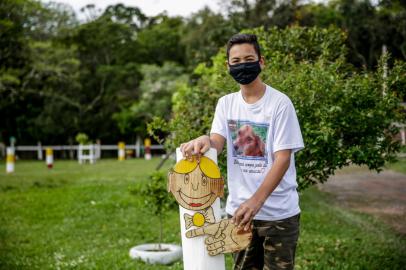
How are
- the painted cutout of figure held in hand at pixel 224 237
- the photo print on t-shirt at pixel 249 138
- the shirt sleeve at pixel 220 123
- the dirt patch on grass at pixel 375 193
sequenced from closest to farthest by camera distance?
the painted cutout of figure held in hand at pixel 224 237 < the photo print on t-shirt at pixel 249 138 < the shirt sleeve at pixel 220 123 < the dirt patch on grass at pixel 375 193

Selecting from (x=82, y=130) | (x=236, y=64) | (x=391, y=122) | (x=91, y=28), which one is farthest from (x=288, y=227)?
(x=91, y=28)

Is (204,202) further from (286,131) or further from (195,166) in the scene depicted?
(286,131)

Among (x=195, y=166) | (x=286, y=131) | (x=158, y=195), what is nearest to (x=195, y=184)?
(x=195, y=166)

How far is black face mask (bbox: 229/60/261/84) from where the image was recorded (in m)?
3.02

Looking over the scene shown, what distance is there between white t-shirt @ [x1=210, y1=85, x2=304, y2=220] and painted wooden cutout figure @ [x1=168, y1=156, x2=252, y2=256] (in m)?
0.30

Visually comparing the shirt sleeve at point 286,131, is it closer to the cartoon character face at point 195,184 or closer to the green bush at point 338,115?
the cartoon character face at point 195,184

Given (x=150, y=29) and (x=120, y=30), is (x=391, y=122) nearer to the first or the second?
(x=120, y=30)

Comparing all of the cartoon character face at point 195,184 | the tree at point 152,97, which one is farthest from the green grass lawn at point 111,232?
the tree at point 152,97

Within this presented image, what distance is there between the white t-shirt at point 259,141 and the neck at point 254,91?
0.03m

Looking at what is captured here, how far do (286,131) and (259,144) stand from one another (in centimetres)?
18

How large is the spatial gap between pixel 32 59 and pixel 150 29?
14281mm

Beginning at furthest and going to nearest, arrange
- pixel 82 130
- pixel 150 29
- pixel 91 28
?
pixel 150 29 → pixel 91 28 → pixel 82 130

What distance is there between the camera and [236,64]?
10.0 feet

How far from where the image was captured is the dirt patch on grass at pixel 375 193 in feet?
32.0
